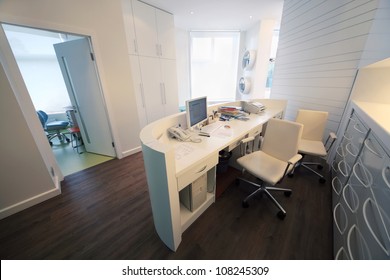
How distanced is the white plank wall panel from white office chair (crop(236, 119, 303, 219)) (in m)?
1.48

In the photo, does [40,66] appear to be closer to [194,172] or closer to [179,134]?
[179,134]

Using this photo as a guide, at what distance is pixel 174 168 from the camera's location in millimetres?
1003

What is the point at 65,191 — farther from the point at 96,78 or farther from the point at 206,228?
the point at 206,228

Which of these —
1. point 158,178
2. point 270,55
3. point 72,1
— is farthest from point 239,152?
point 270,55

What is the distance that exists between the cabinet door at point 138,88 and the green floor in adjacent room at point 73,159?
1.05m

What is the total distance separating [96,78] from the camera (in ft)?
7.74

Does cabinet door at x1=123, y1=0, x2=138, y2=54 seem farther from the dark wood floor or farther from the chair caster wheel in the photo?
the chair caster wheel

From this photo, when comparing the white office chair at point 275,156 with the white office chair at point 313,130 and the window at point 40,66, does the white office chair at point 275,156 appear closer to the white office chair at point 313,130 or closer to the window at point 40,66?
the white office chair at point 313,130

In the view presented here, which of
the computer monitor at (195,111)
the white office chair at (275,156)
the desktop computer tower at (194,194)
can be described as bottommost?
the desktop computer tower at (194,194)

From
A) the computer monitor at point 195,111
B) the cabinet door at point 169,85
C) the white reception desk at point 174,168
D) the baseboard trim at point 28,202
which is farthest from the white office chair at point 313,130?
the baseboard trim at point 28,202

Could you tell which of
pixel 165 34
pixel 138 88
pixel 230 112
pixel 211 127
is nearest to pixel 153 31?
pixel 165 34

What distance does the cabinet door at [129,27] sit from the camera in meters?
2.63

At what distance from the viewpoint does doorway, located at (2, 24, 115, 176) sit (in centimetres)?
259

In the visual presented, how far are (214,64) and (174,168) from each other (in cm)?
528
